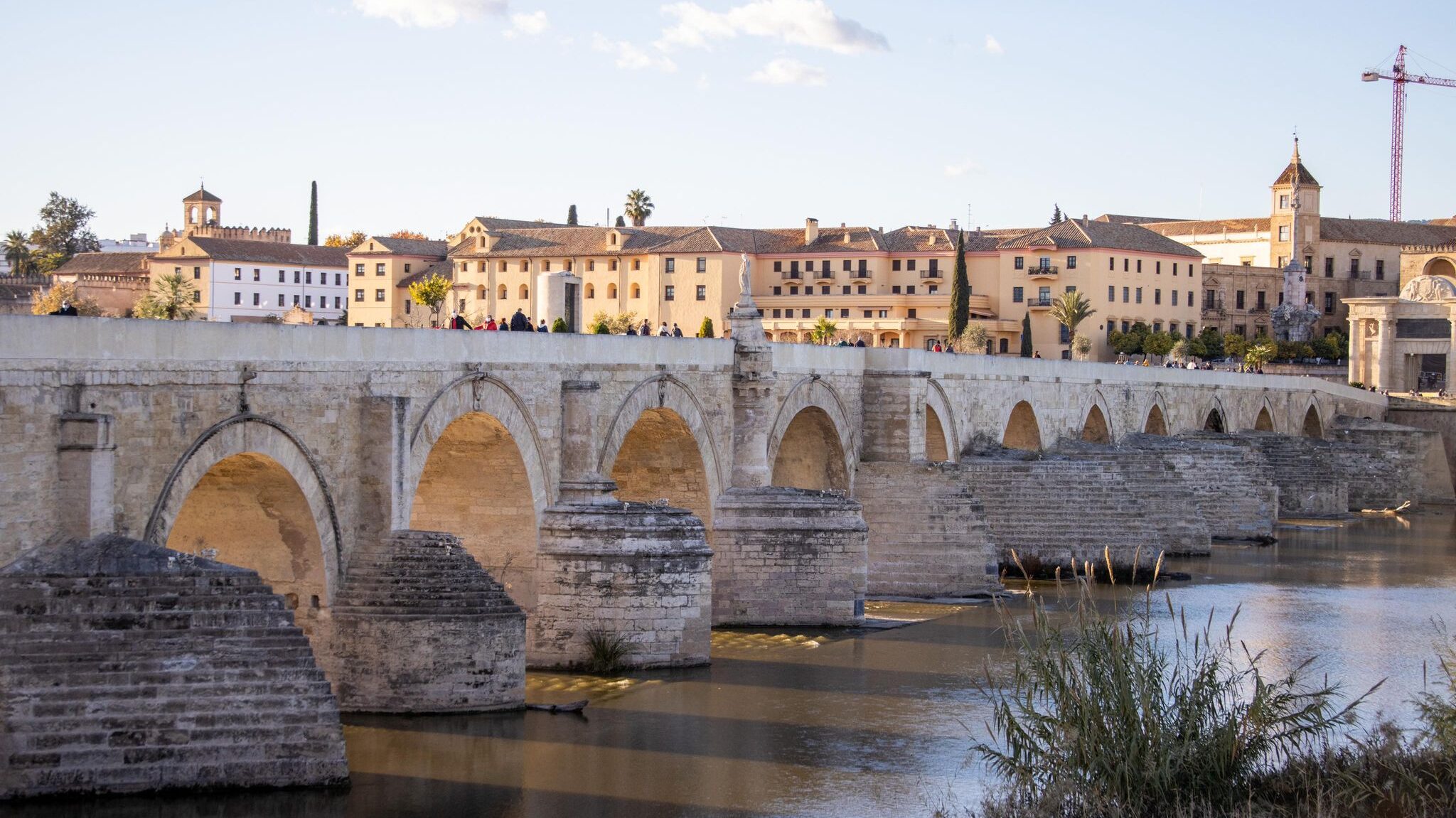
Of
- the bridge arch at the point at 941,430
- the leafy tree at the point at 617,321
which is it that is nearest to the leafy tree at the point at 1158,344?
the leafy tree at the point at 617,321

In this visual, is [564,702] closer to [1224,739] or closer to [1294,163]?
[1224,739]

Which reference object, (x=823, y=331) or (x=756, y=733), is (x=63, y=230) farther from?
(x=756, y=733)

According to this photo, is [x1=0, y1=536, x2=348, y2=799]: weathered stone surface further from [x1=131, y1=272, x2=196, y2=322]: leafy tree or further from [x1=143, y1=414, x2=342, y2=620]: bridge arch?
[x1=131, y1=272, x2=196, y2=322]: leafy tree

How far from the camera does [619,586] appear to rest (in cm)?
1969

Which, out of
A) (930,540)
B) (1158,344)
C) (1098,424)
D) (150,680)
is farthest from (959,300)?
(150,680)

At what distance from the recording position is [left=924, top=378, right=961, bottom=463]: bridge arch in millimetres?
32062

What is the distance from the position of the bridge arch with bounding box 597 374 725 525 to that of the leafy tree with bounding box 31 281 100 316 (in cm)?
883

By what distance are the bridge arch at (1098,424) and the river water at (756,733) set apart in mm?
15355

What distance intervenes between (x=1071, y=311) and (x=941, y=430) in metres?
34.6

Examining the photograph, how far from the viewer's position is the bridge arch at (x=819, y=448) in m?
28.5

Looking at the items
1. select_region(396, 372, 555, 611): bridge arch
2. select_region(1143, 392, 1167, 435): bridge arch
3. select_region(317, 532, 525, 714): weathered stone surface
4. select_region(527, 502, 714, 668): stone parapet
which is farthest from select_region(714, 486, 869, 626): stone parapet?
select_region(1143, 392, 1167, 435): bridge arch

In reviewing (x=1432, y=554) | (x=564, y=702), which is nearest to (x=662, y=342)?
(x=564, y=702)

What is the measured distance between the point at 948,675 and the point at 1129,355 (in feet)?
167

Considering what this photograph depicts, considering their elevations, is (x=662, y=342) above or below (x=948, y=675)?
above
